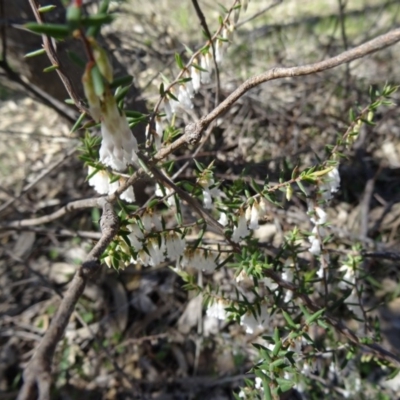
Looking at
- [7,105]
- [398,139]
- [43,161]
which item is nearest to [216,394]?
[398,139]

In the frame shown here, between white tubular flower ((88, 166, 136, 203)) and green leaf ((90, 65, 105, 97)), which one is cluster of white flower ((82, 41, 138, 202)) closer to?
green leaf ((90, 65, 105, 97))

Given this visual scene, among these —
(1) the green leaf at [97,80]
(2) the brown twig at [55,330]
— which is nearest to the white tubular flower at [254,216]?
(2) the brown twig at [55,330]

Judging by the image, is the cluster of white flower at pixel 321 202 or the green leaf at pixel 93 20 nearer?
the green leaf at pixel 93 20

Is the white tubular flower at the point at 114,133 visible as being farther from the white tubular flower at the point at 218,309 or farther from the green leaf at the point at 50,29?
the white tubular flower at the point at 218,309

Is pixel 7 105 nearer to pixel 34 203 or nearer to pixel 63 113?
pixel 34 203

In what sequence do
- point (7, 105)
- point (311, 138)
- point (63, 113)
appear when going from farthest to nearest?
point (7, 105)
point (311, 138)
point (63, 113)
